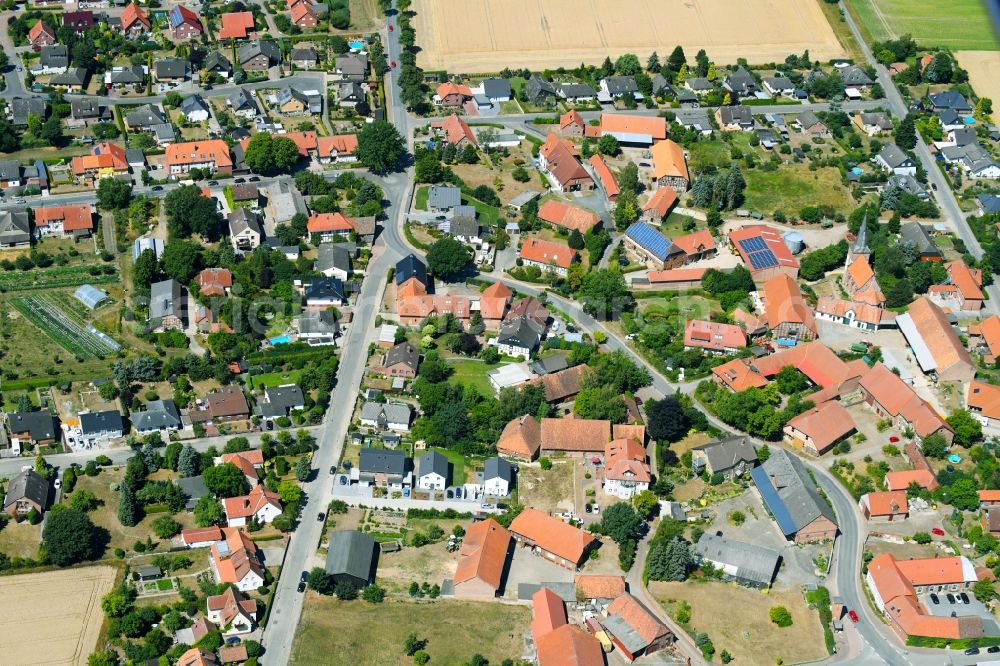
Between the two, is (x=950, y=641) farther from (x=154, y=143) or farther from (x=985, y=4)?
(x=154, y=143)

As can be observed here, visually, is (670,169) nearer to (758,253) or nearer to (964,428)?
(758,253)

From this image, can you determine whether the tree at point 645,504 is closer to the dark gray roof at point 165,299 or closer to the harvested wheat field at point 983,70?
the dark gray roof at point 165,299

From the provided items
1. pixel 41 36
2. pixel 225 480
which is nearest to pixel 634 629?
pixel 225 480

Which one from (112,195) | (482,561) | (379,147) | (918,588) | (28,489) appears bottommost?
(918,588)

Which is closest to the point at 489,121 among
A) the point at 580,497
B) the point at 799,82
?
the point at 799,82

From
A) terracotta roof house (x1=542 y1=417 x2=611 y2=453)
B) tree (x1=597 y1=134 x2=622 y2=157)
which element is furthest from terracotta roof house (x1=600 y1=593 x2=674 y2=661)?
tree (x1=597 y1=134 x2=622 y2=157)

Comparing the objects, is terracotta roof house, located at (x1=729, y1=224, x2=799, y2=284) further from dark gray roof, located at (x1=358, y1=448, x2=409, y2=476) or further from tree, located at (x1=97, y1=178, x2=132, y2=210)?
tree, located at (x1=97, y1=178, x2=132, y2=210)
